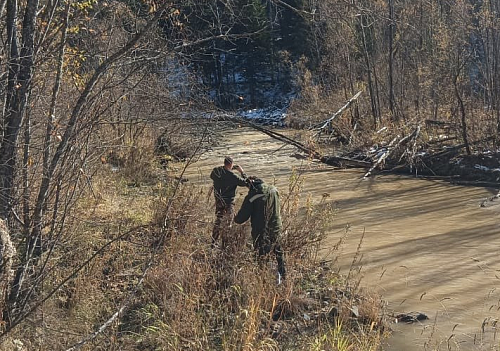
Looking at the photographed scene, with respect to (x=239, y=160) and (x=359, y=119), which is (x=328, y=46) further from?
(x=239, y=160)

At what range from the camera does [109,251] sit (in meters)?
7.74

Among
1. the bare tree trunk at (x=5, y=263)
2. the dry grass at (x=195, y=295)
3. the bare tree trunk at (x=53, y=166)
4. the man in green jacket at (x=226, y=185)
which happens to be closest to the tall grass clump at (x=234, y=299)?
the dry grass at (x=195, y=295)

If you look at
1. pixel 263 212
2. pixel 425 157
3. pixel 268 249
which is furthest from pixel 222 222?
pixel 425 157

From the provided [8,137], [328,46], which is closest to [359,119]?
[328,46]

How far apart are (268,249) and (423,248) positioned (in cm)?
444

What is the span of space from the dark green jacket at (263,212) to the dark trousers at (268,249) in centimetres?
5

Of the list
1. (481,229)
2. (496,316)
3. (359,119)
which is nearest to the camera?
(496,316)

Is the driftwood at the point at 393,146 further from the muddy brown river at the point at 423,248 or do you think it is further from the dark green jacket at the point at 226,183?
the dark green jacket at the point at 226,183

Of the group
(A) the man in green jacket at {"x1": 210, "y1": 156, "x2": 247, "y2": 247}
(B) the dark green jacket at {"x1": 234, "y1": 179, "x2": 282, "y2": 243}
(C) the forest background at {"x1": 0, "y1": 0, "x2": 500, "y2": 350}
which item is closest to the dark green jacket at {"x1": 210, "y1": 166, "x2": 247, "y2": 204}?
(A) the man in green jacket at {"x1": 210, "y1": 156, "x2": 247, "y2": 247}

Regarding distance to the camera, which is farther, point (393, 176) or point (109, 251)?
point (393, 176)

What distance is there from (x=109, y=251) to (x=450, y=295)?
16.4ft

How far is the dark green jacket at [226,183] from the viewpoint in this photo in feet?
29.8

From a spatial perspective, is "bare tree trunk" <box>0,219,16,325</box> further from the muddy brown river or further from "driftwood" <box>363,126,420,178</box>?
"driftwood" <box>363,126,420,178</box>

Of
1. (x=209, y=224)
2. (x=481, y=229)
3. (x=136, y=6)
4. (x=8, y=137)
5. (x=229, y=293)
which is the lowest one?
(x=481, y=229)
